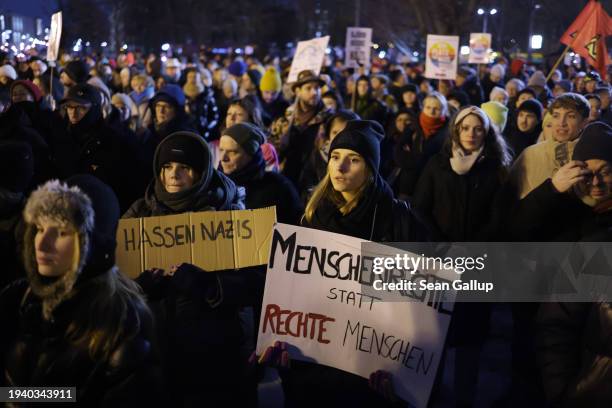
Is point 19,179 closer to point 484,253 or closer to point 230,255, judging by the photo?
point 230,255

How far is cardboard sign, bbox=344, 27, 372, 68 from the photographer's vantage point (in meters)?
15.7

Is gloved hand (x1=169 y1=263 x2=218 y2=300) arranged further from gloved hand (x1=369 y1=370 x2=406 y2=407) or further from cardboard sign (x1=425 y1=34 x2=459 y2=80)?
cardboard sign (x1=425 y1=34 x2=459 y2=80)

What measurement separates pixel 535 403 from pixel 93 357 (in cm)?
331

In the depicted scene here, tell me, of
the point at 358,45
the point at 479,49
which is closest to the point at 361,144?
the point at 358,45

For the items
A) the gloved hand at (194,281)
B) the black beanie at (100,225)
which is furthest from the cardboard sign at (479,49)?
the black beanie at (100,225)

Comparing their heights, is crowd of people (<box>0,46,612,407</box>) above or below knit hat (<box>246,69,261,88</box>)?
below

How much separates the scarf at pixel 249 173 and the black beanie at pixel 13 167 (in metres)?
1.41

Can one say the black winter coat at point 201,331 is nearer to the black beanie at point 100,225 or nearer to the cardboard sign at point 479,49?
the black beanie at point 100,225

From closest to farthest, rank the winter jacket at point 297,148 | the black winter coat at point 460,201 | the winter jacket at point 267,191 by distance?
the winter jacket at point 267,191 → the black winter coat at point 460,201 → the winter jacket at point 297,148

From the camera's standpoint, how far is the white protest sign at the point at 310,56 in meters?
11.6

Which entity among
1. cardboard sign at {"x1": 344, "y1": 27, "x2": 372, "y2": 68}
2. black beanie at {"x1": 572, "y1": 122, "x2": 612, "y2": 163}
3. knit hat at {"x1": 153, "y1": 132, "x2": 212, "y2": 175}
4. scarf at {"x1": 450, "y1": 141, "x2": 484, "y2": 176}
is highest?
cardboard sign at {"x1": 344, "y1": 27, "x2": 372, "y2": 68}

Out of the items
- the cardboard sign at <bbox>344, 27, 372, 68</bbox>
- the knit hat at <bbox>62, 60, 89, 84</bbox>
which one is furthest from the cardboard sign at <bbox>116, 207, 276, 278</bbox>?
the cardboard sign at <bbox>344, 27, 372, 68</bbox>

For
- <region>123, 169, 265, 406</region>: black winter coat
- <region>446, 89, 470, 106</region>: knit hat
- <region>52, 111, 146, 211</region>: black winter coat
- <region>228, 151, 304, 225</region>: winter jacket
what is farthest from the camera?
<region>446, 89, 470, 106</region>: knit hat

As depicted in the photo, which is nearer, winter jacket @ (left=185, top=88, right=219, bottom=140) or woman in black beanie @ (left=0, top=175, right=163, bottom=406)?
woman in black beanie @ (left=0, top=175, right=163, bottom=406)
